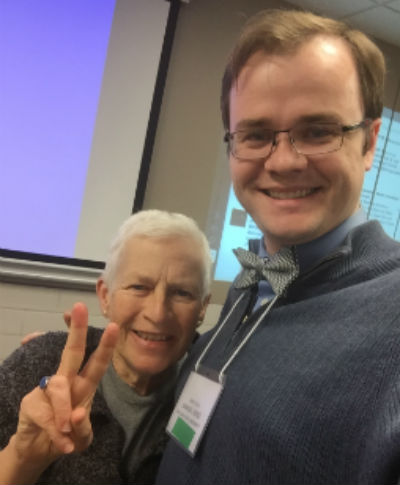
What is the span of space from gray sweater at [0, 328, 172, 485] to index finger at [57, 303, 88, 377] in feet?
1.08

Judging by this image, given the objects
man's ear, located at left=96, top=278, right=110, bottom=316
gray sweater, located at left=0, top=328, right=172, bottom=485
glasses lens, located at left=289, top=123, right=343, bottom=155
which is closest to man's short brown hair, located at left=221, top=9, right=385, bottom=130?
glasses lens, located at left=289, top=123, right=343, bottom=155

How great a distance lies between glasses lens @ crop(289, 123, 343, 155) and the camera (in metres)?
0.81

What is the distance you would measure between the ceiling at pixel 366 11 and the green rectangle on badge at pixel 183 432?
271 centimetres

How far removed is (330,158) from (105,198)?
6.17 ft

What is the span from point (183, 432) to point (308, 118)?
2.34 ft

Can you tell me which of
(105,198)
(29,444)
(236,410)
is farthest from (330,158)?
(105,198)

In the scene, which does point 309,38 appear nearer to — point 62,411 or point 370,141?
point 370,141

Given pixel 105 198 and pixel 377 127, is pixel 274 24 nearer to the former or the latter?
pixel 377 127

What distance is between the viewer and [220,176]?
2725 mm

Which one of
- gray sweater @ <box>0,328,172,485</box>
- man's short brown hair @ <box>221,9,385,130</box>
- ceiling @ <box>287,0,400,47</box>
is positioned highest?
ceiling @ <box>287,0,400,47</box>

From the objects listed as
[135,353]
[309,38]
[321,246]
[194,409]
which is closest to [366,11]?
[309,38]

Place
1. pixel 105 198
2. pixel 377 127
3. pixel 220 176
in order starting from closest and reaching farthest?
pixel 377 127, pixel 105 198, pixel 220 176

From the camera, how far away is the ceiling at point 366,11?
8.43 ft

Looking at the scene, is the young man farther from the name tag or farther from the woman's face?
the woman's face
